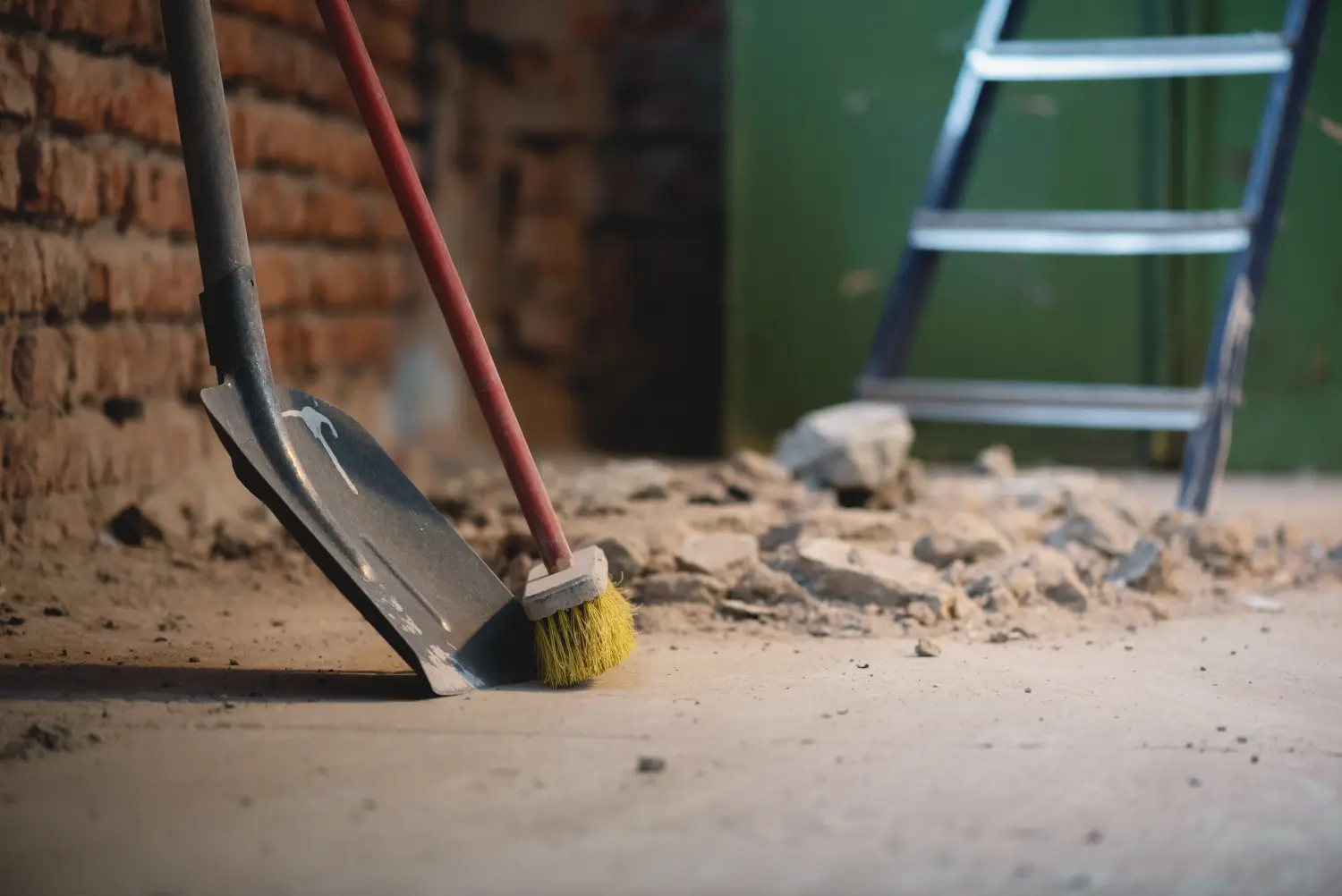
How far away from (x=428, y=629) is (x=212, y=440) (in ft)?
3.81

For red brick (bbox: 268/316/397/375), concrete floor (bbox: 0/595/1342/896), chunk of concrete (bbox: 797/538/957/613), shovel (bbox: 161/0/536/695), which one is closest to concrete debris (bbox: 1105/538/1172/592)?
chunk of concrete (bbox: 797/538/957/613)

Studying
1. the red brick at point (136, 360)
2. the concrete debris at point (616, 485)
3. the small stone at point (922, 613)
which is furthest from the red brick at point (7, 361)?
the small stone at point (922, 613)

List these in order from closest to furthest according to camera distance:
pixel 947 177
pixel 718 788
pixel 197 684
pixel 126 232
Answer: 1. pixel 718 788
2. pixel 197 684
3. pixel 126 232
4. pixel 947 177

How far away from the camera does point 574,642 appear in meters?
1.67

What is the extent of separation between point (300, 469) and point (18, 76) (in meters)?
0.83

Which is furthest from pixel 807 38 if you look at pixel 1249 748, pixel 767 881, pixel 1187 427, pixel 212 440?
pixel 767 881

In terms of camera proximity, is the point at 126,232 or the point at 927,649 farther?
the point at 126,232

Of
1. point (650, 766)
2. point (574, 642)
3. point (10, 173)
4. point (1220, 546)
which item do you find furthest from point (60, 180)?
point (1220, 546)

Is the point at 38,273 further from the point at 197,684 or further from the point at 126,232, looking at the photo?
the point at 197,684

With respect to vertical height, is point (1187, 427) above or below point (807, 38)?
below

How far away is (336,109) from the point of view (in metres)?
3.13

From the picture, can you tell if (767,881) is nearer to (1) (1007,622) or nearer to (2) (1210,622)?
(1) (1007,622)

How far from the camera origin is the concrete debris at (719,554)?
6.98 ft

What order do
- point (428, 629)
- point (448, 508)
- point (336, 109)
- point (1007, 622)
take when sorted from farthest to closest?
point (336, 109) < point (448, 508) < point (1007, 622) < point (428, 629)
